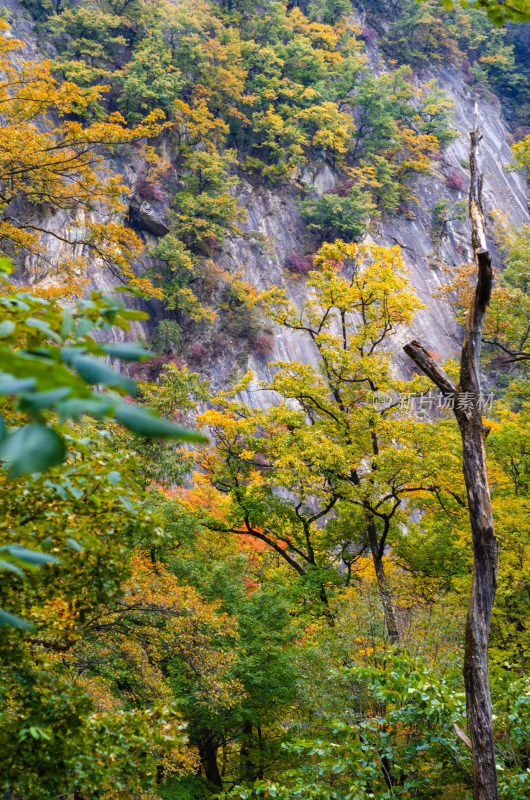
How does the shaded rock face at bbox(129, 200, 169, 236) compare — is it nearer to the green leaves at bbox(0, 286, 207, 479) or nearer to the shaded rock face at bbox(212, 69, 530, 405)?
the shaded rock face at bbox(212, 69, 530, 405)

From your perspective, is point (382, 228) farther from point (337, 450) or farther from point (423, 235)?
point (337, 450)

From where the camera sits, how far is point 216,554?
12.6m

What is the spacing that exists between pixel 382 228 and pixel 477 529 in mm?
27192

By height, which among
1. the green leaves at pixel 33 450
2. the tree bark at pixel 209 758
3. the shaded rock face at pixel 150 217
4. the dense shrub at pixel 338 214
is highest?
the dense shrub at pixel 338 214

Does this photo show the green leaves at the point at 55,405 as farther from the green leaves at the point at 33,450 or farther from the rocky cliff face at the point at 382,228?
the rocky cliff face at the point at 382,228

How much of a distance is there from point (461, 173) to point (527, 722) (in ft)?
118

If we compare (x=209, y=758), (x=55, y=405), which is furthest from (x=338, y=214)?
(x=55, y=405)

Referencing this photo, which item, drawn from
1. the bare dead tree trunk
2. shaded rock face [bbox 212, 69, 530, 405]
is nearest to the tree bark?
the bare dead tree trunk

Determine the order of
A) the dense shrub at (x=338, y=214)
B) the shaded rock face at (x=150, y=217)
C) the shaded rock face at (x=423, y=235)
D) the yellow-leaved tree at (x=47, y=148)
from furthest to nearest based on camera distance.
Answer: the dense shrub at (x=338, y=214) → the shaded rock face at (x=423, y=235) → the shaded rock face at (x=150, y=217) → the yellow-leaved tree at (x=47, y=148)

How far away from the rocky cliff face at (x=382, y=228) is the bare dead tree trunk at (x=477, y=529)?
1595 cm

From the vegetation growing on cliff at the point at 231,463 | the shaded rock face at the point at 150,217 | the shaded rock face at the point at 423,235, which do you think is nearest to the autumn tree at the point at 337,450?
the vegetation growing on cliff at the point at 231,463

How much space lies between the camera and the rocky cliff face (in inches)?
864

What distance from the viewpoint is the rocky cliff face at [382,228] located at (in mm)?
21938

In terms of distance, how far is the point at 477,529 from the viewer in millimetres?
4336
